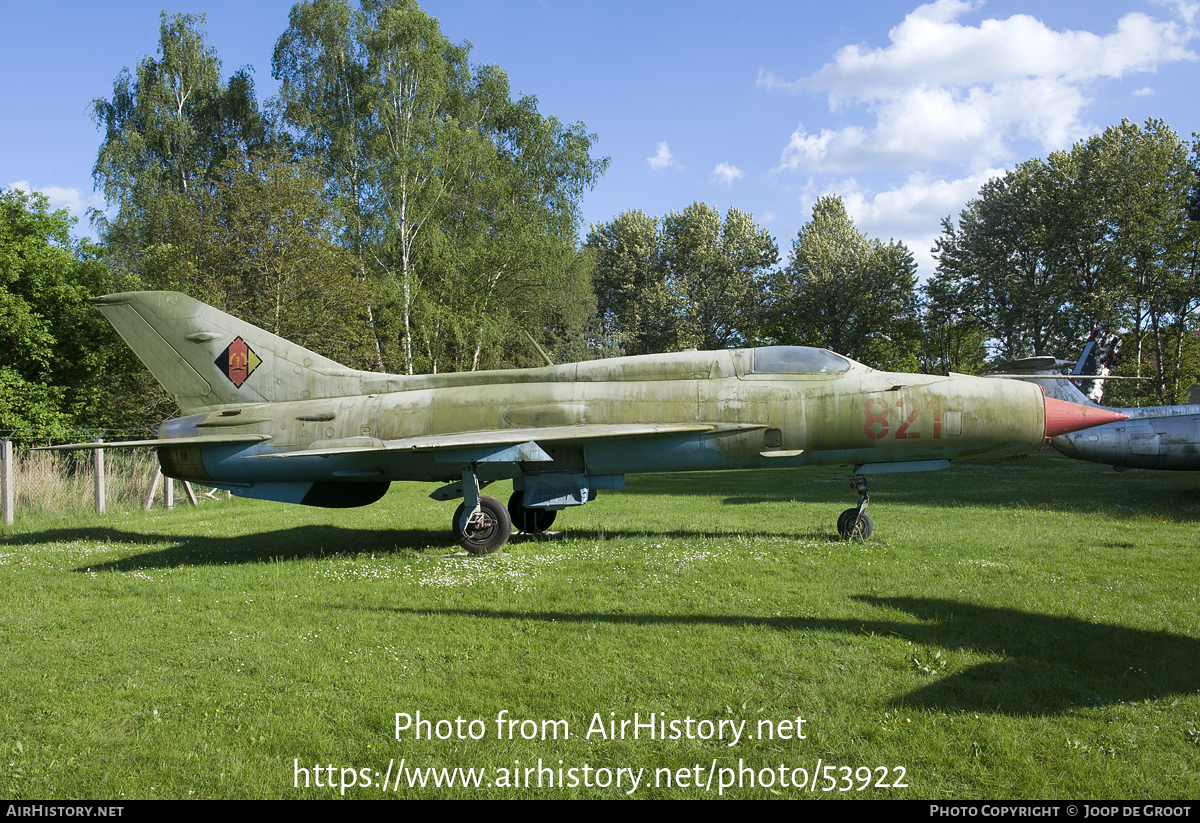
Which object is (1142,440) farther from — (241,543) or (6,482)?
(6,482)

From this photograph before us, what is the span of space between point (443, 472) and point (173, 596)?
12.2ft

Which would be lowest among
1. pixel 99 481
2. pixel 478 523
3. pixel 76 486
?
pixel 478 523

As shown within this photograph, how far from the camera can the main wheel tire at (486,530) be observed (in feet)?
32.3

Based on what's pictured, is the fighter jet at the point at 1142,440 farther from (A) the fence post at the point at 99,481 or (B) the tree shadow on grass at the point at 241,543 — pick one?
(A) the fence post at the point at 99,481

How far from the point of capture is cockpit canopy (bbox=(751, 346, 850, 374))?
9.94m

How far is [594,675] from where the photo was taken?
5.14m

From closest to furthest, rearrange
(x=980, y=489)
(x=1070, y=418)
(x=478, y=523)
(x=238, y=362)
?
(x=1070, y=418) < (x=478, y=523) < (x=238, y=362) < (x=980, y=489)

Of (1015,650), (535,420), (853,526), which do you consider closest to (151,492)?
(535,420)

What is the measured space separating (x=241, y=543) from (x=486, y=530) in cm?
450

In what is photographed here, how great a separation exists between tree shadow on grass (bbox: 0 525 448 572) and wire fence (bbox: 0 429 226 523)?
2.18 metres

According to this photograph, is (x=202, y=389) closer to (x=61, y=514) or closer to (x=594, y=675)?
(x=61, y=514)

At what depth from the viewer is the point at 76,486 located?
16.7 meters

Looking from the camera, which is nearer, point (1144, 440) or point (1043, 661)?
point (1043, 661)

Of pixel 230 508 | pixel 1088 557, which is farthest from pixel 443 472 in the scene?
pixel 230 508
